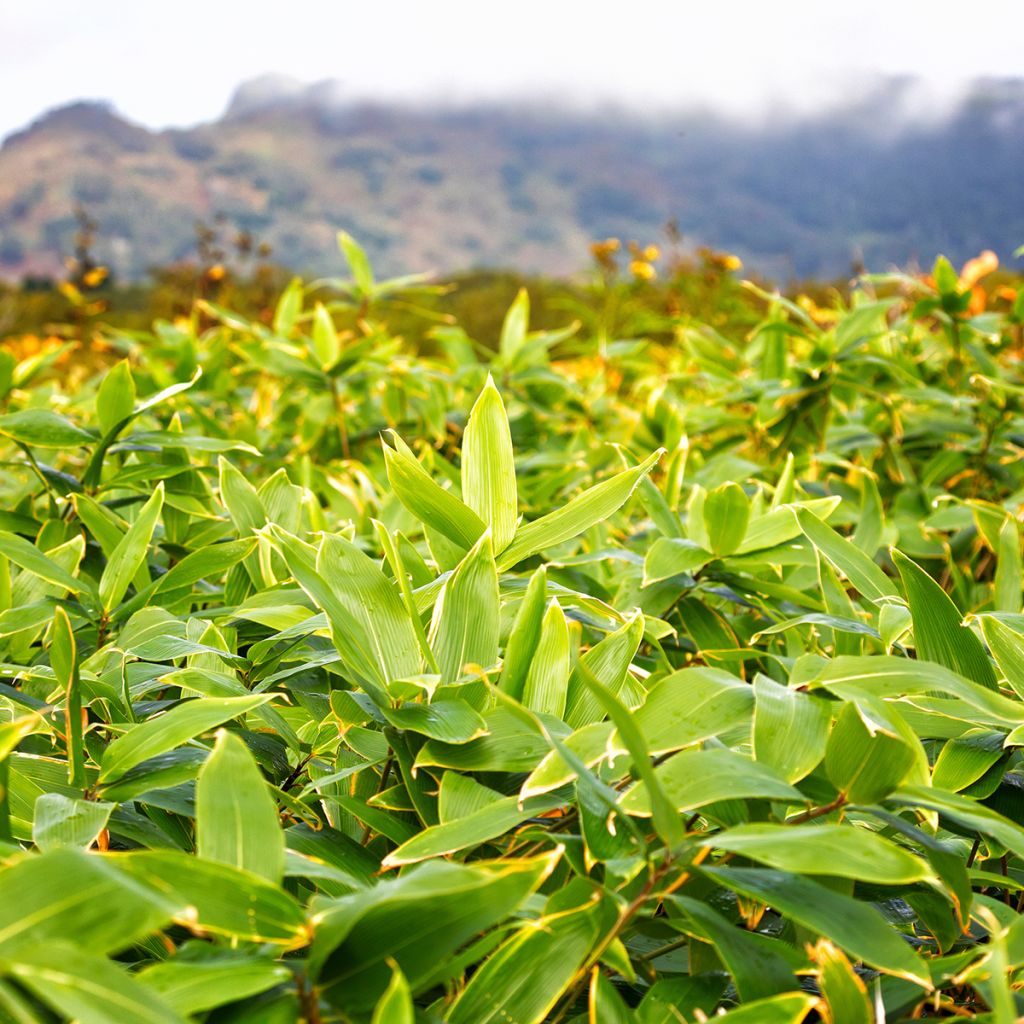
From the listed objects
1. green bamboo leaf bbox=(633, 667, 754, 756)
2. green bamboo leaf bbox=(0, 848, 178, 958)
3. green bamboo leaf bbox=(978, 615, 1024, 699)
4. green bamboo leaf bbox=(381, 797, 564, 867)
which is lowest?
green bamboo leaf bbox=(381, 797, 564, 867)

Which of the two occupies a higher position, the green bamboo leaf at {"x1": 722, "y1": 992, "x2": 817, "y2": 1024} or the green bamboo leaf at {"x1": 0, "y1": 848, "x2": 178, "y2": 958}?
the green bamboo leaf at {"x1": 0, "y1": 848, "x2": 178, "y2": 958}

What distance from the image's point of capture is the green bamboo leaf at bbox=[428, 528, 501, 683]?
0.55m

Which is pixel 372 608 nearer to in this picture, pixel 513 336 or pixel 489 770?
pixel 489 770

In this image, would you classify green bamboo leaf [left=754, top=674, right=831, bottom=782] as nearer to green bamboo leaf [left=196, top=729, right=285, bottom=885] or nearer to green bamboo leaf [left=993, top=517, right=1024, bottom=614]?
green bamboo leaf [left=196, top=729, right=285, bottom=885]

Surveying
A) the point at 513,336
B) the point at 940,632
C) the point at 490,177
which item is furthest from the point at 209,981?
the point at 490,177

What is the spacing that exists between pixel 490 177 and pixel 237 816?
403 feet

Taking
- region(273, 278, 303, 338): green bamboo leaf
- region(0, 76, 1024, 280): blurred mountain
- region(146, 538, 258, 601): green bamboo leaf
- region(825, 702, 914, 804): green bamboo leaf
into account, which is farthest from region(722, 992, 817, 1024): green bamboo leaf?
region(0, 76, 1024, 280): blurred mountain

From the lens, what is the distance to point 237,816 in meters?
0.40

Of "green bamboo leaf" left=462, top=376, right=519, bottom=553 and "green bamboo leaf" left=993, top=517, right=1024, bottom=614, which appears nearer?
"green bamboo leaf" left=462, top=376, right=519, bottom=553

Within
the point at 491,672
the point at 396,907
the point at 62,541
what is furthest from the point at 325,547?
the point at 62,541

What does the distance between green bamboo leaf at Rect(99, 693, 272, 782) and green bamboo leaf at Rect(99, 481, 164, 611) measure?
28 centimetres

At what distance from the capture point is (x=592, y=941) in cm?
41

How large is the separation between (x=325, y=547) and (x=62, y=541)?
56 cm

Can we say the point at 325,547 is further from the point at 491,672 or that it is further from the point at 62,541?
the point at 62,541
